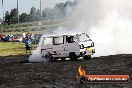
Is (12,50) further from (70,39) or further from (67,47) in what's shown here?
(70,39)

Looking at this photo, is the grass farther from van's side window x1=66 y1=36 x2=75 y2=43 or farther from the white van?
van's side window x1=66 y1=36 x2=75 y2=43

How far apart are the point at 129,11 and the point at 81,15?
5085mm

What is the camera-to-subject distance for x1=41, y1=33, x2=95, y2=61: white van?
31.5 m

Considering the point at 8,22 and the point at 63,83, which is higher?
the point at 8,22

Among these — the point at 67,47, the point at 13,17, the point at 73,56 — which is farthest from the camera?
the point at 13,17

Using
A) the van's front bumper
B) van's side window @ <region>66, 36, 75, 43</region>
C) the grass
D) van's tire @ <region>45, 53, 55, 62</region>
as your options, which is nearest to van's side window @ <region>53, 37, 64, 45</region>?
van's side window @ <region>66, 36, 75, 43</region>

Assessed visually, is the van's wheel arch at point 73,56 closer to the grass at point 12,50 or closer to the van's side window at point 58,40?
the van's side window at point 58,40

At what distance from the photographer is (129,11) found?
4466 cm

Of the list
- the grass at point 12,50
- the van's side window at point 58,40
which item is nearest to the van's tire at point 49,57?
the van's side window at point 58,40

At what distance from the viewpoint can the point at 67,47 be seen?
32.0 m

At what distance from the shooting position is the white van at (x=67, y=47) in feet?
103

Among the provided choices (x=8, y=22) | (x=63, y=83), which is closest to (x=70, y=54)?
(x=63, y=83)

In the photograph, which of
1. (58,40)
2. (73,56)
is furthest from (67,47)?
(58,40)

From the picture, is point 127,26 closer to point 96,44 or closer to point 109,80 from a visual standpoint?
point 96,44
